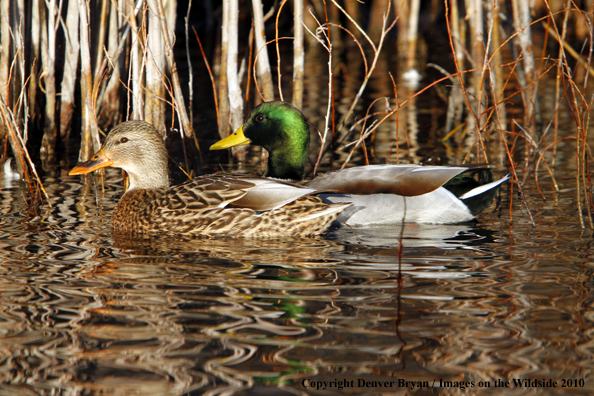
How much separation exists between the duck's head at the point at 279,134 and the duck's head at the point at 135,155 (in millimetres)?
528

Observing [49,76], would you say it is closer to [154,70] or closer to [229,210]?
[154,70]

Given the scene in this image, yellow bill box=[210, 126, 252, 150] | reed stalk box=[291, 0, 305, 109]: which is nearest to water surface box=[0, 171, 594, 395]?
yellow bill box=[210, 126, 252, 150]

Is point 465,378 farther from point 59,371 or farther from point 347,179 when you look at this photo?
point 347,179

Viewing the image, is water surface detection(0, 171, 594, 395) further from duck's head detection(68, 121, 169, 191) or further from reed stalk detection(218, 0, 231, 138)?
reed stalk detection(218, 0, 231, 138)

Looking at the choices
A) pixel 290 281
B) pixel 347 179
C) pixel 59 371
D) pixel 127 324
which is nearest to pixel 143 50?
pixel 347 179

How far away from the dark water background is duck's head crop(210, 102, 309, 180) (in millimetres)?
1024

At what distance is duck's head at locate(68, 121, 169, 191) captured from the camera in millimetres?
5855

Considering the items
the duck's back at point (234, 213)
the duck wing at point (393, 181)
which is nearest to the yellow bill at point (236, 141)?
the duck's back at point (234, 213)

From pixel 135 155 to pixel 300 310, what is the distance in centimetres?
→ 266

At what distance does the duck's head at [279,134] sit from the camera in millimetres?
6285

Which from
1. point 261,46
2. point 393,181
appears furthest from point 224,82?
point 393,181

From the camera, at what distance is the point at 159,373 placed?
3.04 m

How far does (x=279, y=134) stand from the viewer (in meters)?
6.29

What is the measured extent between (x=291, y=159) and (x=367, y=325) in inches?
118
